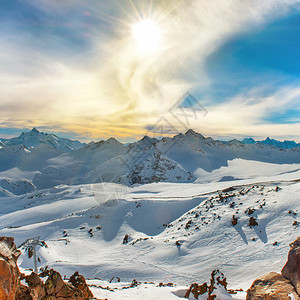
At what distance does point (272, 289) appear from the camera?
28.4 feet

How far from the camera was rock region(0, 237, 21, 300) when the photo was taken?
5.76 m

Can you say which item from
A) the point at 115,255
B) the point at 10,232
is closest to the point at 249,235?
the point at 115,255

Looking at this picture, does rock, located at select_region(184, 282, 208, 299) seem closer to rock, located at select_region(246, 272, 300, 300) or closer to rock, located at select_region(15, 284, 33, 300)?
rock, located at select_region(246, 272, 300, 300)

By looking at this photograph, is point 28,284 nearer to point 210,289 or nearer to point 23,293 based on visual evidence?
point 23,293

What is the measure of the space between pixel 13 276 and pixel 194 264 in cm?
1498

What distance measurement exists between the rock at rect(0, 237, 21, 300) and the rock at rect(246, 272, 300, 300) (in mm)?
9643

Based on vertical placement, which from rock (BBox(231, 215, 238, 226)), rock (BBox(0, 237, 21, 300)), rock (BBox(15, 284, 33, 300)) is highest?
rock (BBox(0, 237, 21, 300))

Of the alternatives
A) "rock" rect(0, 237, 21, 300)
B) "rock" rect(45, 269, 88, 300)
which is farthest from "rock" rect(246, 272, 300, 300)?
"rock" rect(0, 237, 21, 300)

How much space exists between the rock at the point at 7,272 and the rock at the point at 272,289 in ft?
31.6

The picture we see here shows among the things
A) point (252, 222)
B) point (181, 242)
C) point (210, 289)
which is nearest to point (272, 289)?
point (210, 289)

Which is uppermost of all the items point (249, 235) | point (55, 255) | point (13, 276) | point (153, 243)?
point (13, 276)

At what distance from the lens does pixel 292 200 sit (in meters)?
20.5

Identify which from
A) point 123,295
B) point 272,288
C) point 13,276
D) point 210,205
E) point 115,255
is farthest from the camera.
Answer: point 210,205

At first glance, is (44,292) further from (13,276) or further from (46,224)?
(46,224)
